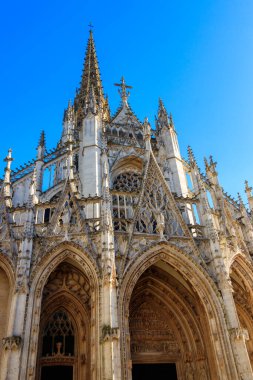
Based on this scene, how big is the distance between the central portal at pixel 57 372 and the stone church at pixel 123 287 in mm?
34

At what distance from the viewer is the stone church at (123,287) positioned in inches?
426

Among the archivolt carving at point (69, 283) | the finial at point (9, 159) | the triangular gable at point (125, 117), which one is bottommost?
the archivolt carving at point (69, 283)

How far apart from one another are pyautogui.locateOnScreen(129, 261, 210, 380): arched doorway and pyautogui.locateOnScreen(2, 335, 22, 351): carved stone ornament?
518 cm

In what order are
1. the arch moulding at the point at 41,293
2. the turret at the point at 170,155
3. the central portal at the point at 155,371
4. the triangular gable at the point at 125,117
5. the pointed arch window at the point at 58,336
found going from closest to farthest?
the arch moulding at the point at 41,293 < the pointed arch window at the point at 58,336 < the central portal at the point at 155,371 < the turret at the point at 170,155 < the triangular gable at the point at 125,117

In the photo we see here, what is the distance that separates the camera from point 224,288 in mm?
12555

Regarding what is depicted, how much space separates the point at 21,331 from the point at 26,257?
8.21 feet

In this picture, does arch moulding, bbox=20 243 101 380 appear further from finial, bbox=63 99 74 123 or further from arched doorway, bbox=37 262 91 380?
finial, bbox=63 99 74 123

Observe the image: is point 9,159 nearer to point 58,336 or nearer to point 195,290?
point 58,336

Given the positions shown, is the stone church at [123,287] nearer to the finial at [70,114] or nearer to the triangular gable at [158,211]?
the triangular gable at [158,211]

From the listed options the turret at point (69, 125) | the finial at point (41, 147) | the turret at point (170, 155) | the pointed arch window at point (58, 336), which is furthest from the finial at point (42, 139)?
the pointed arch window at point (58, 336)

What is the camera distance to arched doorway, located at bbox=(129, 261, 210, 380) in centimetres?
1320

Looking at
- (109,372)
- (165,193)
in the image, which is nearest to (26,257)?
(109,372)

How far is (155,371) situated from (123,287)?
4188 mm

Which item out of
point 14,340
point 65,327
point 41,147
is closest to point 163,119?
point 41,147
